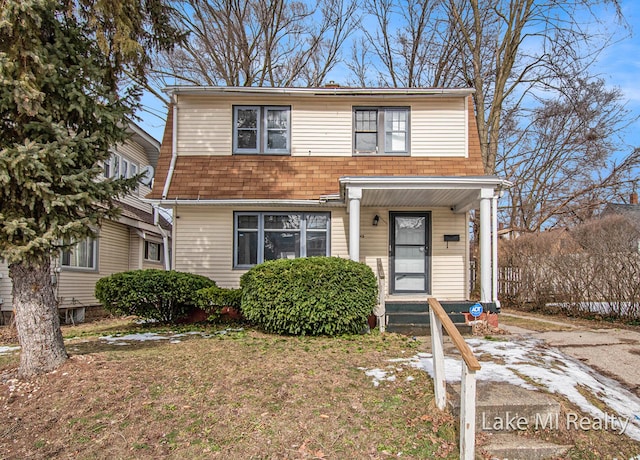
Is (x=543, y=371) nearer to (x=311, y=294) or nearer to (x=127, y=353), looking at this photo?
(x=311, y=294)

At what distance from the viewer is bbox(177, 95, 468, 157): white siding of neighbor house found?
10.4m

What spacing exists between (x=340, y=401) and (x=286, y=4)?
17249 mm

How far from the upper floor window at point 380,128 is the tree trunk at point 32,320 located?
744cm

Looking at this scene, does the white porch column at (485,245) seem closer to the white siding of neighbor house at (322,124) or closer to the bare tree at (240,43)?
the white siding of neighbor house at (322,124)

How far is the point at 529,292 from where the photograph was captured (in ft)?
40.3

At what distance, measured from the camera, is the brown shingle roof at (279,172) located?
9.69 m

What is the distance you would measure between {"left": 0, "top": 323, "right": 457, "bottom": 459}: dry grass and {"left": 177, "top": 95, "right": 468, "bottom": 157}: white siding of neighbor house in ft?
20.0

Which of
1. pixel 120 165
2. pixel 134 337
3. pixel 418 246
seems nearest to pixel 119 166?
pixel 120 165

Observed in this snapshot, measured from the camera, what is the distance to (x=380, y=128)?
10453mm

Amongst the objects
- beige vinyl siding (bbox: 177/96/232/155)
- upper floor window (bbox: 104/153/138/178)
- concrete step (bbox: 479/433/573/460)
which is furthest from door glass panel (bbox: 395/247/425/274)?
upper floor window (bbox: 104/153/138/178)

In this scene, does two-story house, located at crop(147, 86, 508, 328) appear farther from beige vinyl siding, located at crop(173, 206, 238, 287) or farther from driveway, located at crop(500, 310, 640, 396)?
driveway, located at crop(500, 310, 640, 396)

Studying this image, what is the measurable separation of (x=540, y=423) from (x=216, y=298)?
6078 mm

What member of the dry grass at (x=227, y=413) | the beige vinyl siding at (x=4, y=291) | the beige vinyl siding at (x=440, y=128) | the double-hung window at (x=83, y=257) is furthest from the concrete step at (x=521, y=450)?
the double-hung window at (x=83, y=257)

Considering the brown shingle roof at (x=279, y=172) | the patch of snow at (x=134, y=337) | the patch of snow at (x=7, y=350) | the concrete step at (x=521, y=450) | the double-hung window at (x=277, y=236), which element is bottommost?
the concrete step at (x=521, y=450)
